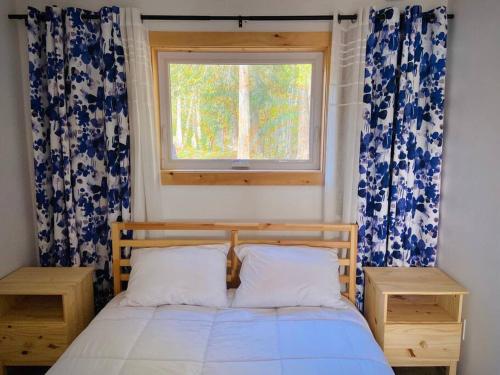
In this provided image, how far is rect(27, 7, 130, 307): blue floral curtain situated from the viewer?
6.82 ft

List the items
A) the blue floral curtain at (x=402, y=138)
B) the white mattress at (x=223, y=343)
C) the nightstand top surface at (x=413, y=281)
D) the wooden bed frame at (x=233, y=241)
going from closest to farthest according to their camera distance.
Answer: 1. the white mattress at (x=223, y=343)
2. the nightstand top surface at (x=413, y=281)
3. the blue floral curtain at (x=402, y=138)
4. the wooden bed frame at (x=233, y=241)

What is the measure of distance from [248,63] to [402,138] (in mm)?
1119

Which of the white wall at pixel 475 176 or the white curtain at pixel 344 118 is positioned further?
the white curtain at pixel 344 118

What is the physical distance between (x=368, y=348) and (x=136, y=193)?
5.33 ft

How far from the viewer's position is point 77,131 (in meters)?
2.16

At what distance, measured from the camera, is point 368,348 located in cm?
157

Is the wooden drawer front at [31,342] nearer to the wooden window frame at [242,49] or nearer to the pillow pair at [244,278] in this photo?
the pillow pair at [244,278]

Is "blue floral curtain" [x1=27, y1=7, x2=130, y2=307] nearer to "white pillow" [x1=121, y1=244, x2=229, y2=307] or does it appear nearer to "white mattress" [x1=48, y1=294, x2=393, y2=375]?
"white pillow" [x1=121, y1=244, x2=229, y2=307]

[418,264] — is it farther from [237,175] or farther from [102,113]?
[102,113]

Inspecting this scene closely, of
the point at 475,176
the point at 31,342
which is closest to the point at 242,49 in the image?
the point at 475,176

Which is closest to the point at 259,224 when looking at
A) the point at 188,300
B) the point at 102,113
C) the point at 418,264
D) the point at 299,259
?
the point at 299,259

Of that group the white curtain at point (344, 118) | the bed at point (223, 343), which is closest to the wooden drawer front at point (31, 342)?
the bed at point (223, 343)

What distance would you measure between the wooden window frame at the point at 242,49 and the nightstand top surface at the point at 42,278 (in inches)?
31.7

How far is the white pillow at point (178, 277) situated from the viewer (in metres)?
1.94
